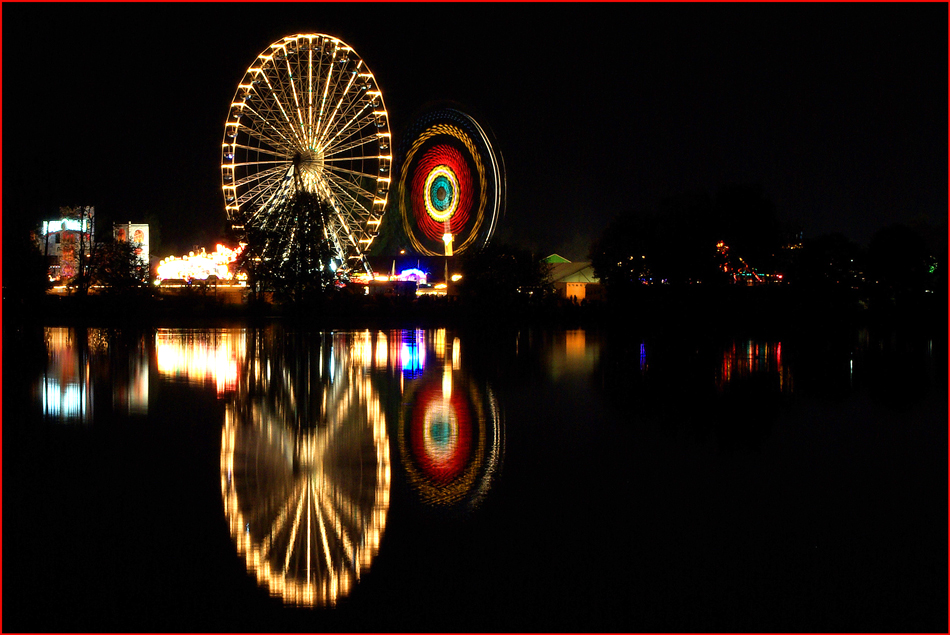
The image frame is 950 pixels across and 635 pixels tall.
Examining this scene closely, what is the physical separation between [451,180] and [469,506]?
41158 millimetres

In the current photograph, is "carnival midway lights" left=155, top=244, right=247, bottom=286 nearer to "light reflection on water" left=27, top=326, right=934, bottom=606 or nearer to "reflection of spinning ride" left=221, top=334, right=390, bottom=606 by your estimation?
"light reflection on water" left=27, top=326, right=934, bottom=606

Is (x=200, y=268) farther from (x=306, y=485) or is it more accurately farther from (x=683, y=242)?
(x=306, y=485)

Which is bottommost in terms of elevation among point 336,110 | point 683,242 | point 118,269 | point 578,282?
point 578,282

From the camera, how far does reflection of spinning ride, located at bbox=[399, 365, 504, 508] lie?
809 centimetres

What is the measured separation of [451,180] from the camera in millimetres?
47656

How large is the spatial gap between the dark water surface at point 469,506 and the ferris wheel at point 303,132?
26140mm

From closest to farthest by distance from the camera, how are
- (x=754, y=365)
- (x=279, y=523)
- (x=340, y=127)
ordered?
(x=279, y=523) → (x=754, y=365) → (x=340, y=127)

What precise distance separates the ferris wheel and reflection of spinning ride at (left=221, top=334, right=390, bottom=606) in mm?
27591

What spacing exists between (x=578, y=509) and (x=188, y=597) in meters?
3.21

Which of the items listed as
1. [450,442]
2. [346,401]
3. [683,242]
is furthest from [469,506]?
[683,242]

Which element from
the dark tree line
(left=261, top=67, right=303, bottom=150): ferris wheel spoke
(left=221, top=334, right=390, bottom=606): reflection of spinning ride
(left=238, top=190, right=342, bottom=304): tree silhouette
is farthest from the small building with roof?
(left=221, top=334, right=390, bottom=606): reflection of spinning ride

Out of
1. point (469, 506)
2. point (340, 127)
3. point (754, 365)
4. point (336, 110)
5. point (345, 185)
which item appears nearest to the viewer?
point (469, 506)

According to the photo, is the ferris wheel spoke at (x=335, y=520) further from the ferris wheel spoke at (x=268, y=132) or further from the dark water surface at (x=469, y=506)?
the ferris wheel spoke at (x=268, y=132)

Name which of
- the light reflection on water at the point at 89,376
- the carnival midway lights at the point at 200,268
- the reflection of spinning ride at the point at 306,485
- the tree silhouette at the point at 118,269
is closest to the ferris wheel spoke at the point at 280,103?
the tree silhouette at the point at 118,269
